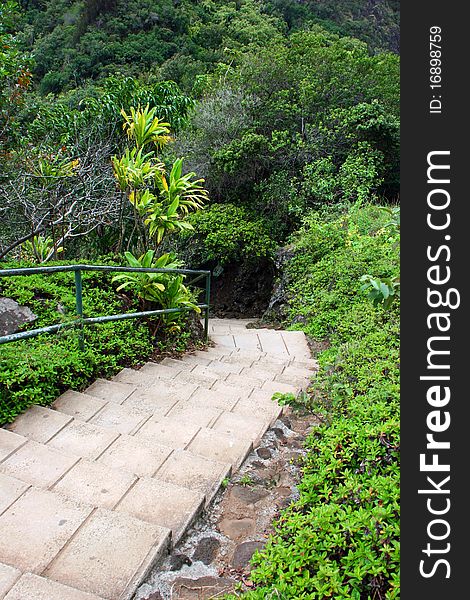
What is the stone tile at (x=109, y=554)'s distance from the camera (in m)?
1.44

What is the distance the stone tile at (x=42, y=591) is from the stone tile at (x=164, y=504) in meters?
0.42

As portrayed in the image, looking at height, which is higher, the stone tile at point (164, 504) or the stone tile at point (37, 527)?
the stone tile at point (37, 527)

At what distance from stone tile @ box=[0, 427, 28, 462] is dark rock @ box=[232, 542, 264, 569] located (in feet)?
3.69

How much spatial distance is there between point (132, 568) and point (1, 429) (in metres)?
1.15

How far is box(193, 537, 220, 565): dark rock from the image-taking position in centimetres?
171

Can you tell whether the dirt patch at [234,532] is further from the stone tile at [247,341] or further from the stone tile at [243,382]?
the stone tile at [247,341]

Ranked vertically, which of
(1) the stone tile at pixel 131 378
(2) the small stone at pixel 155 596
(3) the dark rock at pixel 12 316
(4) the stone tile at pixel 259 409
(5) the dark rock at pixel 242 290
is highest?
(3) the dark rock at pixel 12 316

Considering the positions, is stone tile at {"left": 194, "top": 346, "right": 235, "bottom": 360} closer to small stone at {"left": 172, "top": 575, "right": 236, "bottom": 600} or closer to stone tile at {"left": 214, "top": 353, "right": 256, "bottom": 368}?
stone tile at {"left": 214, "top": 353, "right": 256, "bottom": 368}

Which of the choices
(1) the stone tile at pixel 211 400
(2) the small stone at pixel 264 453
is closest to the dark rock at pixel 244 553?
(2) the small stone at pixel 264 453

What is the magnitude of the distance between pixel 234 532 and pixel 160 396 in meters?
1.31

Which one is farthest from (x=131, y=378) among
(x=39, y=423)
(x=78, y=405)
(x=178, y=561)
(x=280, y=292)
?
(x=280, y=292)

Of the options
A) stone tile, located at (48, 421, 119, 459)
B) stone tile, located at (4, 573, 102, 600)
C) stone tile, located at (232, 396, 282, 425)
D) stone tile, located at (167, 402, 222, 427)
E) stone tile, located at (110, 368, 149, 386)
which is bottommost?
stone tile, located at (232, 396, 282, 425)

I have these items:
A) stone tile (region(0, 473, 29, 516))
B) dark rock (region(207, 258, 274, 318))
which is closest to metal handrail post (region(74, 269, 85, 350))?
stone tile (region(0, 473, 29, 516))

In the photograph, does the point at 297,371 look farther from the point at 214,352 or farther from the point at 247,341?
the point at 247,341
